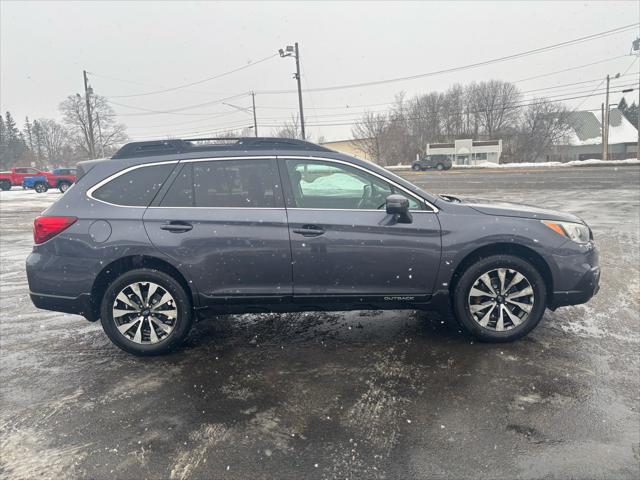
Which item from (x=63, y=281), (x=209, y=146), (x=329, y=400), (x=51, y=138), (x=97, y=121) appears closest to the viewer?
(x=329, y=400)

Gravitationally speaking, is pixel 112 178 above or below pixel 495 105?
below

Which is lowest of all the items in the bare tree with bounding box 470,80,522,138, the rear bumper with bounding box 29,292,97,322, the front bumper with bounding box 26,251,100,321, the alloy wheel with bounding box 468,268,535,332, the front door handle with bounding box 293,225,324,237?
the alloy wheel with bounding box 468,268,535,332

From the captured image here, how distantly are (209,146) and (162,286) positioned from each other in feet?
4.32

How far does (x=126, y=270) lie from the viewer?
3.87 m

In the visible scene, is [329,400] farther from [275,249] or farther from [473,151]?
[473,151]

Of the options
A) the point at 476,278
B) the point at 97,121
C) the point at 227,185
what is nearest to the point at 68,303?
the point at 227,185

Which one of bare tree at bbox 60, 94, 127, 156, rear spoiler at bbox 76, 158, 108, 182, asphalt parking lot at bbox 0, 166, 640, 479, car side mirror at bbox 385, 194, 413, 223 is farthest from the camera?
bare tree at bbox 60, 94, 127, 156

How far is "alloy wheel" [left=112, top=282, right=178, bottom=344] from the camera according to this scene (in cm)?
381

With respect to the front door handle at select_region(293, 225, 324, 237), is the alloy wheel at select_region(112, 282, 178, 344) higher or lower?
lower

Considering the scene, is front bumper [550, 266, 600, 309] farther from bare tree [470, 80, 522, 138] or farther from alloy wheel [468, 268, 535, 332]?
bare tree [470, 80, 522, 138]

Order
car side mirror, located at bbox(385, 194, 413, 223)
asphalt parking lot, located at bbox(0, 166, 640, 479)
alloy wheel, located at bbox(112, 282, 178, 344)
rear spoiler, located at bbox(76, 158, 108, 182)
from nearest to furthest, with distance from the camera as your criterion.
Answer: asphalt parking lot, located at bbox(0, 166, 640, 479) < car side mirror, located at bbox(385, 194, 413, 223) < alloy wheel, located at bbox(112, 282, 178, 344) < rear spoiler, located at bbox(76, 158, 108, 182)

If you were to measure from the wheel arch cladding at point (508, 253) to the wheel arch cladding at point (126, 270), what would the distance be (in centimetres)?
234

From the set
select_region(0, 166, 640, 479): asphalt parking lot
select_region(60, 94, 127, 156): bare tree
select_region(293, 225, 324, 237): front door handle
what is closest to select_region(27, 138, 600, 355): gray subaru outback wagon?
select_region(293, 225, 324, 237): front door handle

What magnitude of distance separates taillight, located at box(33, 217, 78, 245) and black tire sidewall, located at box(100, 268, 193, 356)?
2.08ft
